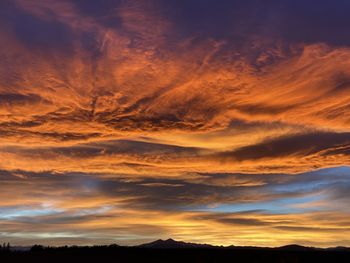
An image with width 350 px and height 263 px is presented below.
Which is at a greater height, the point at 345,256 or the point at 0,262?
the point at 345,256

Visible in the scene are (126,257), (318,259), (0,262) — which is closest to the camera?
(0,262)

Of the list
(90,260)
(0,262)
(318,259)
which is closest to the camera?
(0,262)

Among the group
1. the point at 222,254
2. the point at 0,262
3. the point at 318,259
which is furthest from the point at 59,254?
the point at 318,259

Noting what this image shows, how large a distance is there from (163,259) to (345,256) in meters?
23.7

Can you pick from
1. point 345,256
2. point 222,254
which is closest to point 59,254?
point 222,254

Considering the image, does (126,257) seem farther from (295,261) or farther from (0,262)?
(295,261)

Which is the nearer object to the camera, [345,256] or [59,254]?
[59,254]

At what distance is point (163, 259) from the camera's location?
171 feet

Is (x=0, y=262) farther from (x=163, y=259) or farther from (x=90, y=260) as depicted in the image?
(x=163, y=259)

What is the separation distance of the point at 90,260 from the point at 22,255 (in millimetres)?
6645

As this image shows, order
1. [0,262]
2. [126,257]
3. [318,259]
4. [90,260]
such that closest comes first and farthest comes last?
[0,262] → [90,260] → [126,257] → [318,259]

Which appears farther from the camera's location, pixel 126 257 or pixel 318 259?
pixel 318 259

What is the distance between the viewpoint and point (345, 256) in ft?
208

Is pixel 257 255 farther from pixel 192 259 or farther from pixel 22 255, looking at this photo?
pixel 22 255
